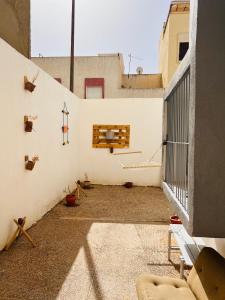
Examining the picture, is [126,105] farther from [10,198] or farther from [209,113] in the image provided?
[209,113]

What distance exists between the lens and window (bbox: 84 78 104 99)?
38.9ft

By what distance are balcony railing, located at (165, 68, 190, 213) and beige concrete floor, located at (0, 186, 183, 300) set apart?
1.08 meters

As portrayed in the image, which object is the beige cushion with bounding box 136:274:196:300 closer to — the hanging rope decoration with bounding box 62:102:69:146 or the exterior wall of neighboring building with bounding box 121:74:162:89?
the hanging rope decoration with bounding box 62:102:69:146

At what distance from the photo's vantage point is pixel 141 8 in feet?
28.8

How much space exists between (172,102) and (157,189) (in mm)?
5324

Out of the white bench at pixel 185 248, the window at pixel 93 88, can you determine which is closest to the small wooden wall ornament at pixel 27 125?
the white bench at pixel 185 248

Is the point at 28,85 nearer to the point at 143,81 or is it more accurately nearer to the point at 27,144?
the point at 27,144

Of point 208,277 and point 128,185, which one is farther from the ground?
point 208,277

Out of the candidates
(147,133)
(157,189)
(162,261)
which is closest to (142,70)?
(147,133)

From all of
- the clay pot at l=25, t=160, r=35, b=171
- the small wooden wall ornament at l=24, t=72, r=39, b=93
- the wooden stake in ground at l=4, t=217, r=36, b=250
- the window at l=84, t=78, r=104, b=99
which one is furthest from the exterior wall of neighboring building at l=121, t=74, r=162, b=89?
the wooden stake in ground at l=4, t=217, r=36, b=250

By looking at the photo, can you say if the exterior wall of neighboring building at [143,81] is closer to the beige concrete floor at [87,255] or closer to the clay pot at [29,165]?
the beige concrete floor at [87,255]

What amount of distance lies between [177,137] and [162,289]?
171 cm

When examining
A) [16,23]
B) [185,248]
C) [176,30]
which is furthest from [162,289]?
[176,30]

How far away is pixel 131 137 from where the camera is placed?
877cm
